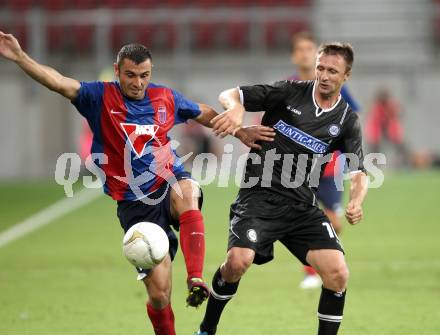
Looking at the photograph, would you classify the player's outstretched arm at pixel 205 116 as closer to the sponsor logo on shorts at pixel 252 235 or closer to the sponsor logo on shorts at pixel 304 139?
the sponsor logo on shorts at pixel 304 139

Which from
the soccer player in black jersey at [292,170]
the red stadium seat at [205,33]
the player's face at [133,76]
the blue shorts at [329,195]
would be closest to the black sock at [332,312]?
the soccer player in black jersey at [292,170]

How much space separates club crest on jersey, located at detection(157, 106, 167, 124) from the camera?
7.02 meters

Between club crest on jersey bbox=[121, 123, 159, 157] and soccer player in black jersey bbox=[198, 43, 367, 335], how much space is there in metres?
0.61

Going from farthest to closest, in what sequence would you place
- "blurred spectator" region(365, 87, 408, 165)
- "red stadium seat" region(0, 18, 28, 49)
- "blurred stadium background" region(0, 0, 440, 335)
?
"red stadium seat" region(0, 18, 28, 49) → "blurred spectator" region(365, 87, 408, 165) → "blurred stadium background" region(0, 0, 440, 335)

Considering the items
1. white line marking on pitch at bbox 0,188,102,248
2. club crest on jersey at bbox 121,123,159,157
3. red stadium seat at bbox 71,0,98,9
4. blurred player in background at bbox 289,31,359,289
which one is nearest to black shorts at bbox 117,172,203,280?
club crest on jersey at bbox 121,123,159,157

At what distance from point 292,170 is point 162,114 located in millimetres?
1045

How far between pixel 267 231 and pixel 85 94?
→ 164cm

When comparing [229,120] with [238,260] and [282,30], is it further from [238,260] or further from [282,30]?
[282,30]

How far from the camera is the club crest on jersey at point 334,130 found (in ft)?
23.1

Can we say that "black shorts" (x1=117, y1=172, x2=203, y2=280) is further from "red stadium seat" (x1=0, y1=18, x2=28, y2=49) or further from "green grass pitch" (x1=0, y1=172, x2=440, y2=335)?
"red stadium seat" (x1=0, y1=18, x2=28, y2=49)

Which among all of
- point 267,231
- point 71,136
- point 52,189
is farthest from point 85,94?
point 71,136

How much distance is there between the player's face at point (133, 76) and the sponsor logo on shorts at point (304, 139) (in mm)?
1091

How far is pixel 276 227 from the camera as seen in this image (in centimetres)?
695

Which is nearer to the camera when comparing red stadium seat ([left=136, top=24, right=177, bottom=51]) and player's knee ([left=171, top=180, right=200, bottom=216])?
player's knee ([left=171, top=180, right=200, bottom=216])
